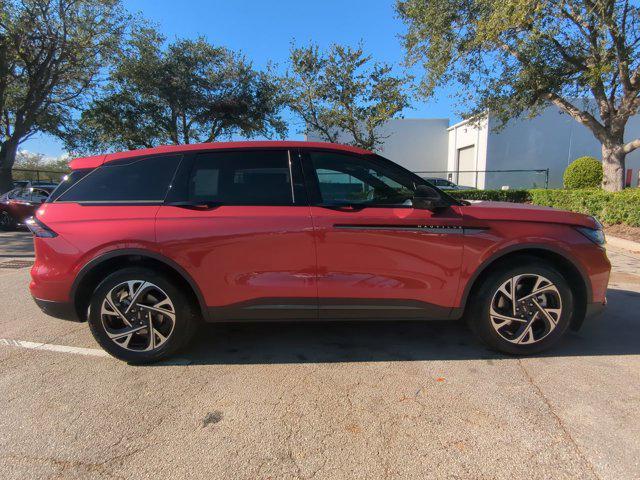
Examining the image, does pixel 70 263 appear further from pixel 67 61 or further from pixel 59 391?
pixel 67 61

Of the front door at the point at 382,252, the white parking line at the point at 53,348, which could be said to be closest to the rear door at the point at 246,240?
the front door at the point at 382,252

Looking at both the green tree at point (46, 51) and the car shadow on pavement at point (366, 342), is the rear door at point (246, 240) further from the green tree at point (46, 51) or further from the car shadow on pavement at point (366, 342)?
the green tree at point (46, 51)

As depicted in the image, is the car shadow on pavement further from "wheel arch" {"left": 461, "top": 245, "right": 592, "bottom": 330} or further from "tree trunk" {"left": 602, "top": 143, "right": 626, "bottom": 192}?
"tree trunk" {"left": 602, "top": 143, "right": 626, "bottom": 192}

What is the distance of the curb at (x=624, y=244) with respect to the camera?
8898 mm

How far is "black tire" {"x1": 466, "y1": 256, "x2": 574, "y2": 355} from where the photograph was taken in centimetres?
350

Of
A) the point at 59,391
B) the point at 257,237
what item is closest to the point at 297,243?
the point at 257,237

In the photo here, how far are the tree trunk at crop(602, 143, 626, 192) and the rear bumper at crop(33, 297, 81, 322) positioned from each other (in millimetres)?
16038

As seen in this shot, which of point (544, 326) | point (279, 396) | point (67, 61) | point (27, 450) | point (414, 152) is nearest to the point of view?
point (27, 450)

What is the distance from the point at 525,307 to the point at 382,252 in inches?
51.2

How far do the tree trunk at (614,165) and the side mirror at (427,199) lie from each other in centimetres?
1391

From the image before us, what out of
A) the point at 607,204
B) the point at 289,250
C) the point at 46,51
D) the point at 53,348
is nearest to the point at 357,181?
the point at 289,250

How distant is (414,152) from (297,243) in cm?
3178

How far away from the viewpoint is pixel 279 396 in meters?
3.05

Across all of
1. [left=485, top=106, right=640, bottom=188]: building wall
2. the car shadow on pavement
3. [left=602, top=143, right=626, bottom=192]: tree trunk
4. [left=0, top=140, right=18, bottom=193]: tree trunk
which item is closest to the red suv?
the car shadow on pavement
